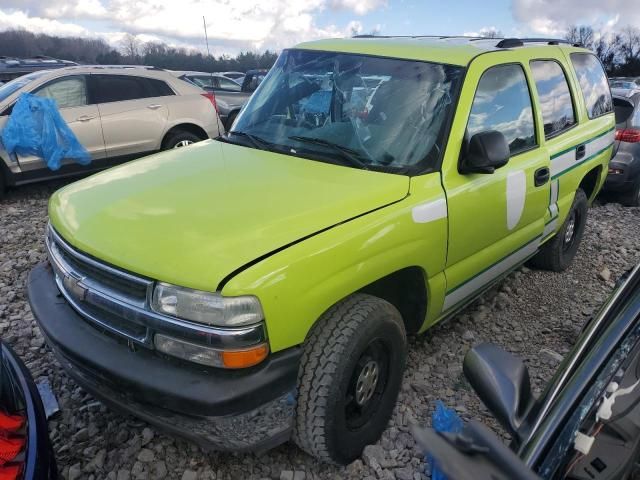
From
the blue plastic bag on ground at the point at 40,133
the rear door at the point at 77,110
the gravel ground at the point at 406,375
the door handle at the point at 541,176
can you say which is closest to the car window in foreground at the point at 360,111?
the door handle at the point at 541,176

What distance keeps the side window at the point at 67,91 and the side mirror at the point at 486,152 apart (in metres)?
5.74

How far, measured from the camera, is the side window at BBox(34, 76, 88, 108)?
6635 mm

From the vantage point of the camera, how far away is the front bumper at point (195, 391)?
1921mm

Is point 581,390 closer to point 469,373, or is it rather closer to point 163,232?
point 469,373

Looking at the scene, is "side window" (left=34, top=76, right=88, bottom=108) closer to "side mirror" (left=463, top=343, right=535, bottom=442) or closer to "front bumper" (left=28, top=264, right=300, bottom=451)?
"front bumper" (left=28, top=264, right=300, bottom=451)

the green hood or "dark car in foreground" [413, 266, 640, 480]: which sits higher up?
the green hood

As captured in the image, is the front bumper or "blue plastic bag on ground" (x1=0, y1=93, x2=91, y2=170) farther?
"blue plastic bag on ground" (x1=0, y1=93, x2=91, y2=170)

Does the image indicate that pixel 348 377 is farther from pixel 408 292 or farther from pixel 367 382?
pixel 408 292

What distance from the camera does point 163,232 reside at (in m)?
2.15

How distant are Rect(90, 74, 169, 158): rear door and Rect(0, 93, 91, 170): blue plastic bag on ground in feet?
1.67

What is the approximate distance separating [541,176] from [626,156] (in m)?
3.83

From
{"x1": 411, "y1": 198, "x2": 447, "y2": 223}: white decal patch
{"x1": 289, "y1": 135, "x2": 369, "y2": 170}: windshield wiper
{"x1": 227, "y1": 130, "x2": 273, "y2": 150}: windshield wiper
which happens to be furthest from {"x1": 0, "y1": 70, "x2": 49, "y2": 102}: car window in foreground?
{"x1": 411, "y1": 198, "x2": 447, "y2": 223}: white decal patch

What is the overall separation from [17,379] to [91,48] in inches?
1186

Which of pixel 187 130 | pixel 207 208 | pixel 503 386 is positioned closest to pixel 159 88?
pixel 187 130
